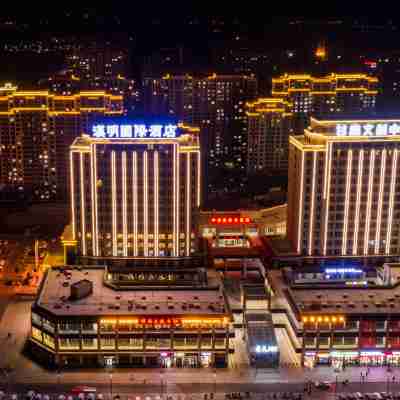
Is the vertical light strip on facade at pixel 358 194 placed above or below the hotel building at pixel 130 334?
above

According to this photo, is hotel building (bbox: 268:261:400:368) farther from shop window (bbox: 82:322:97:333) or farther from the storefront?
shop window (bbox: 82:322:97:333)

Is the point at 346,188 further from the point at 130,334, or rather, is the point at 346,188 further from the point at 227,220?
the point at 130,334

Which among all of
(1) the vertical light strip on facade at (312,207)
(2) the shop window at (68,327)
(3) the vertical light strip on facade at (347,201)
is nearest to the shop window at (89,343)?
(2) the shop window at (68,327)

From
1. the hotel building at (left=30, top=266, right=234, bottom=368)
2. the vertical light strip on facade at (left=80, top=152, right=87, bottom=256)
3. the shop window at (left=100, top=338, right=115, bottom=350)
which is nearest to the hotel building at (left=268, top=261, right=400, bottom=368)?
the hotel building at (left=30, top=266, right=234, bottom=368)

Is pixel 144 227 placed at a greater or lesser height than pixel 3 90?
lesser

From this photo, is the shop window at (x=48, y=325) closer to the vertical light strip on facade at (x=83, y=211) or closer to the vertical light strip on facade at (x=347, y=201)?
the vertical light strip on facade at (x=83, y=211)

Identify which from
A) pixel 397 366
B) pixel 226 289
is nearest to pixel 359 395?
pixel 397 366

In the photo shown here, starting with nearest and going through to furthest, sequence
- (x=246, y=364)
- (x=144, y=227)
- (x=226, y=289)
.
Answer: (x=246, y=364)
(x=226, y=289)
(x=144, y=227)

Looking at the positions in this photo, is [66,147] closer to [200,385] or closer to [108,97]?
[108,97]

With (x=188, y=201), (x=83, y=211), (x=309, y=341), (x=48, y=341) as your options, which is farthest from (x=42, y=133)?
(x=309, y=341)
